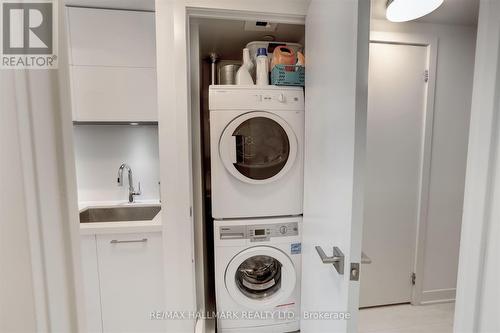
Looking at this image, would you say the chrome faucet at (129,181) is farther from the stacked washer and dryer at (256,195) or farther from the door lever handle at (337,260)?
the door lever handle at (337,260)

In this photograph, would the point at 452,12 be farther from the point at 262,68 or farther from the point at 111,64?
the point at 111,64

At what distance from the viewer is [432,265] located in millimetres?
1774

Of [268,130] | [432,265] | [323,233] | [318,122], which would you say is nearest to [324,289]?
[323,233]

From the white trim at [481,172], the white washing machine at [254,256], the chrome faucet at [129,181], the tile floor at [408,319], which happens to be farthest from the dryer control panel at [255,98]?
the tile floor at [408,319]

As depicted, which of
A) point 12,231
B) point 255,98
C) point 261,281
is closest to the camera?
point 12,231

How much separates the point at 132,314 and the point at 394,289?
6.81 ft

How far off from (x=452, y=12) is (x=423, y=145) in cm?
96

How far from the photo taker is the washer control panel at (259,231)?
140cm

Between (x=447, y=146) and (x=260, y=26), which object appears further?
(x=447, y=146)

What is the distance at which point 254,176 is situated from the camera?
1.42 meters

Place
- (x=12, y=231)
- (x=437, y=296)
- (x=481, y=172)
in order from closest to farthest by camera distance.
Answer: (x=12, y=231) → (x=481, y=172) → (x=437, y=296)

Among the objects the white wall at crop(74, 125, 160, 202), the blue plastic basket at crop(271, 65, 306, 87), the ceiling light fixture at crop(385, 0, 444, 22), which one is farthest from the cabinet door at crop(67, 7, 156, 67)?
the ceiling light fixture at crop(385, 0, 444, 22)

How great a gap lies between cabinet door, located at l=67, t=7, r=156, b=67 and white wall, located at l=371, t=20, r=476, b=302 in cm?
173

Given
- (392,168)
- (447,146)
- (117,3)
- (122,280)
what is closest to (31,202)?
(122,280)
